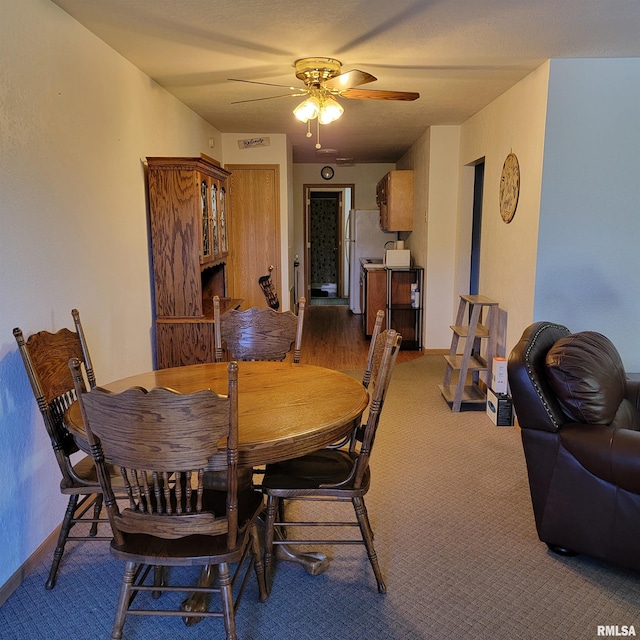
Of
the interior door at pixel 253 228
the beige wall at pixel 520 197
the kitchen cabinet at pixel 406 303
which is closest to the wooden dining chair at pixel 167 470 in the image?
the beige wall at pixel 520 197

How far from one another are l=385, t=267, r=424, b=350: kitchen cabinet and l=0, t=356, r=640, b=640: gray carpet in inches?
140

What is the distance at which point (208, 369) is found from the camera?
8.11 feet

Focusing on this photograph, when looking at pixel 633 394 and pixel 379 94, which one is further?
pixel 379 94

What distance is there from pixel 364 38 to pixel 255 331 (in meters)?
1.66

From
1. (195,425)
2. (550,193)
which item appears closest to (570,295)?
(550,193)

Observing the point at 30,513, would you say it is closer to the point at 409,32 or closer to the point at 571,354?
the point at 571,354

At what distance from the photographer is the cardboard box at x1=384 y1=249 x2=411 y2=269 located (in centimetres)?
640

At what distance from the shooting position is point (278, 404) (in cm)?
196

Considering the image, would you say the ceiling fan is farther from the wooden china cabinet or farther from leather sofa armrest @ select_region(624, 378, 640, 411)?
leather sofa armrest @ select_region(624, 378, 640, 411)

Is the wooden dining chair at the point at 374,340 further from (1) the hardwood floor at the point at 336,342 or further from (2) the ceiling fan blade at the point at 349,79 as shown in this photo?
(1) the hardwood floor at the point at 336,342

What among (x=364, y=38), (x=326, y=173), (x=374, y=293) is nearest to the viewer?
(x=364, y=38)

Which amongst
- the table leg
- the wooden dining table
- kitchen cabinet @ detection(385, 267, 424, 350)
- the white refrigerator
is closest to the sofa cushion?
the wooden dining table

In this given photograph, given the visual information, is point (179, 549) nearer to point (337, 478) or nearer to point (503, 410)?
point (337, 478)

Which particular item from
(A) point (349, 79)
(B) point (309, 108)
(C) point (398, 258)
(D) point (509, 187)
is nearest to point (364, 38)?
(A) point (349, 79)
